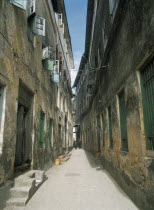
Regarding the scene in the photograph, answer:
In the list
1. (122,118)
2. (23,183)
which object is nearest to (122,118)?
(122,118)

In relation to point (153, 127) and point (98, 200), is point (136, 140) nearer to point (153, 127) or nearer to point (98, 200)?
point (153, 127)

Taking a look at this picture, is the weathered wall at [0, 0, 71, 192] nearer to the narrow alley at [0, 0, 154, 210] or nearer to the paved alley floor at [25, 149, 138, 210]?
the narrow alley at [0, 0, 154, 210]

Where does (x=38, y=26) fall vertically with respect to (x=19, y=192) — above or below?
above

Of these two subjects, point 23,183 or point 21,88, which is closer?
point 23,183

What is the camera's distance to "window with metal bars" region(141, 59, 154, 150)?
12.0 feet

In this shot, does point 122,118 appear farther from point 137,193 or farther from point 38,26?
point 38,26

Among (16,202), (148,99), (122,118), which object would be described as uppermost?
(148,99)

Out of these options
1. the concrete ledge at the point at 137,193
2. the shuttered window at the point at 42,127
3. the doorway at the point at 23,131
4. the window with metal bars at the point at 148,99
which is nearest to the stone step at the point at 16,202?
the doorway at the point at 23,131

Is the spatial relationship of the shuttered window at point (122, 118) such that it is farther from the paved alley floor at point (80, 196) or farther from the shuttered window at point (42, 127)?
the shuttered window at point (42, 127)

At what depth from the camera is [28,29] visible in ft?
21.7

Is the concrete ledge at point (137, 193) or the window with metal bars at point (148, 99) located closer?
the concrete ledge at point (137, 193)

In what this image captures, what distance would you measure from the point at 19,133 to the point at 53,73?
210 inches

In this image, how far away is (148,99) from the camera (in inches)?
151

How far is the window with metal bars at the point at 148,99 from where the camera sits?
365cm
